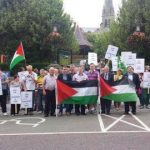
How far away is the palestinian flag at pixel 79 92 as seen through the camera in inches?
721

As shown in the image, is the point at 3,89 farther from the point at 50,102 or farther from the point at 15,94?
the point at 50,102

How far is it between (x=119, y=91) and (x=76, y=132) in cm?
567

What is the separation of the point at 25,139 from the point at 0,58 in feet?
115

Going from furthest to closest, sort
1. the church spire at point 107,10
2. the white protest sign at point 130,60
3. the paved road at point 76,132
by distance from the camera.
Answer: the church spire at point 107,10 → the white protest sign at point 130,60 → the paved road at point 76,132

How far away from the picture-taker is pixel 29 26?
45719 millimetres

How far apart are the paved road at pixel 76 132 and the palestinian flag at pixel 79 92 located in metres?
0.86

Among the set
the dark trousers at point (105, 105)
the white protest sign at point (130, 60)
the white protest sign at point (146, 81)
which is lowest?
the dark trousers at point (105, 105)

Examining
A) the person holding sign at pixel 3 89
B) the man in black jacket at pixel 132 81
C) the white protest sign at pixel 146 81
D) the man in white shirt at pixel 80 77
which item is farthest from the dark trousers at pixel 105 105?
the person holding sign at pixel 3 89

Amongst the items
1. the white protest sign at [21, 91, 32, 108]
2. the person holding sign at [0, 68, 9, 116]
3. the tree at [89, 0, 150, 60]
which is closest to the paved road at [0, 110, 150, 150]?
the white protest sign at [21, 91, 32, 108]

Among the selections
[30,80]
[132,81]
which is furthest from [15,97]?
[132,81]

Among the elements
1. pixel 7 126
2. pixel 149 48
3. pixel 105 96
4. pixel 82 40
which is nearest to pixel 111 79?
pixel 105 96

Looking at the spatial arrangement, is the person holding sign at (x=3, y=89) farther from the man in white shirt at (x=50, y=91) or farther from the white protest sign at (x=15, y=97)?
the man in white shirt at (x=50, y=91)

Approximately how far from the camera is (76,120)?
53.6 feet

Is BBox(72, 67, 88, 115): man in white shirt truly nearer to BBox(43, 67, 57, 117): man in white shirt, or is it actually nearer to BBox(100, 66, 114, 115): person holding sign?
BBox(100, 66, 114, 115): person holding sign
